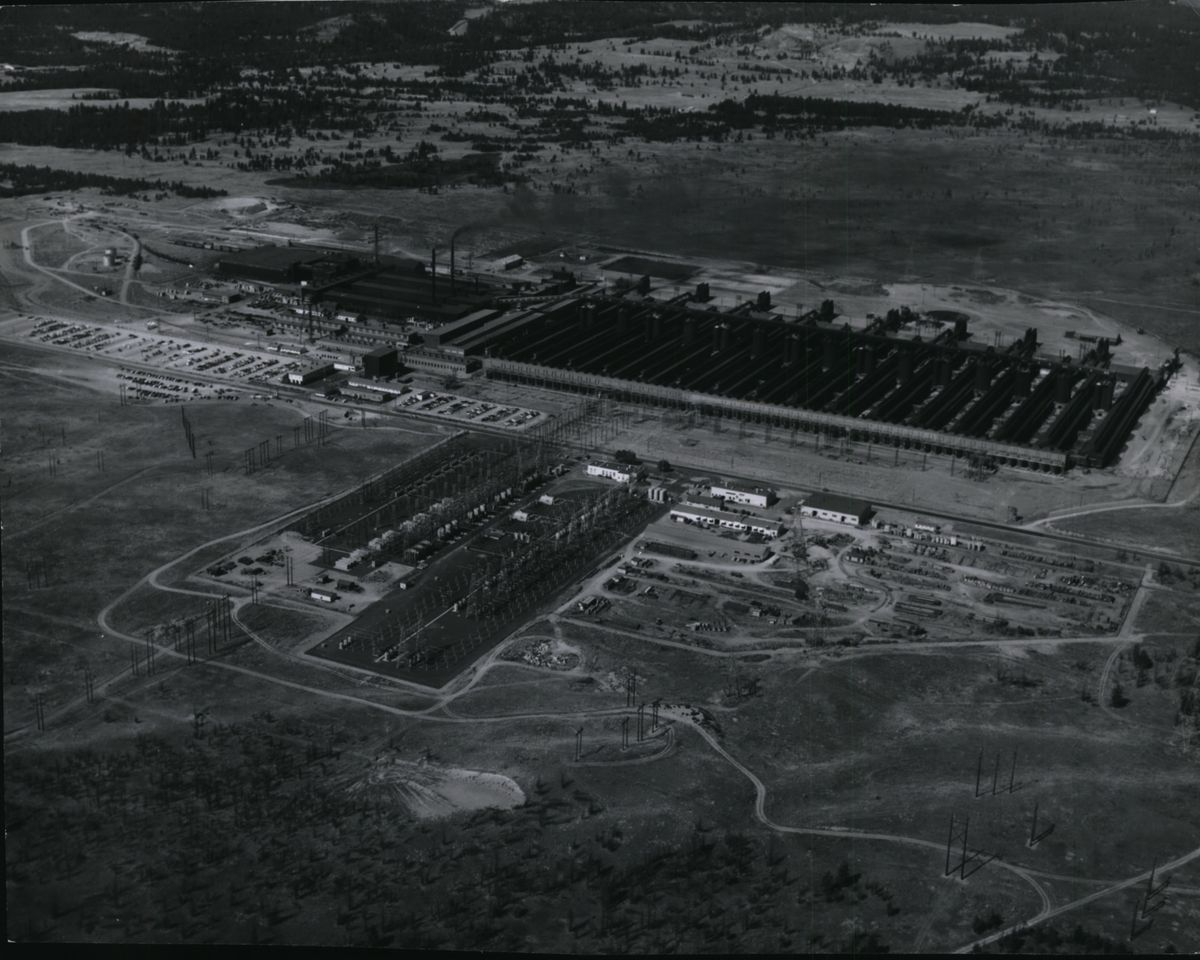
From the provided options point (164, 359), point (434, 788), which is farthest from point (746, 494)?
point (164, 359)

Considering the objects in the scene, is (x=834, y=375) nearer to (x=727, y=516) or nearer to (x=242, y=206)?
(x=727, y=516)

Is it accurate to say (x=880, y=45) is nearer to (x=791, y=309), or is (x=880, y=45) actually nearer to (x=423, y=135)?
(x=423, y=135)

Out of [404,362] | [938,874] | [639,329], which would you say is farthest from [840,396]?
[938,874]

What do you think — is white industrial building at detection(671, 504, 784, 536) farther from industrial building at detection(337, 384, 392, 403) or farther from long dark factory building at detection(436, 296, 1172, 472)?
industrial building at detection(337, 384, 392, 403)

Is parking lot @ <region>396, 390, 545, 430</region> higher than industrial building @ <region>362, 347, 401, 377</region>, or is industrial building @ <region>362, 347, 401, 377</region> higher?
industrial building @ <region>362, 347, 401, 377</region>

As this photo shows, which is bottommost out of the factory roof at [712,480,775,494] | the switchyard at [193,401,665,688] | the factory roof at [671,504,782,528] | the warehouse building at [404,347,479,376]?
the switchyard at [193,401,665,688]

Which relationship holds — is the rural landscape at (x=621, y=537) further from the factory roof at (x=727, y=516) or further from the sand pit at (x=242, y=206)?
the sand pit at (x=242, y=206)

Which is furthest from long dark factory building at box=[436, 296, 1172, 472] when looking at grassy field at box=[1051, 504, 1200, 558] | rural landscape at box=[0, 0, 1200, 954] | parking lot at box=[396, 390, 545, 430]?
grassy field at box=[1051, 504, 1200, 558]

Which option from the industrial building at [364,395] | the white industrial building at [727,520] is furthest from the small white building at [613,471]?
the industrial building at [364,395]
